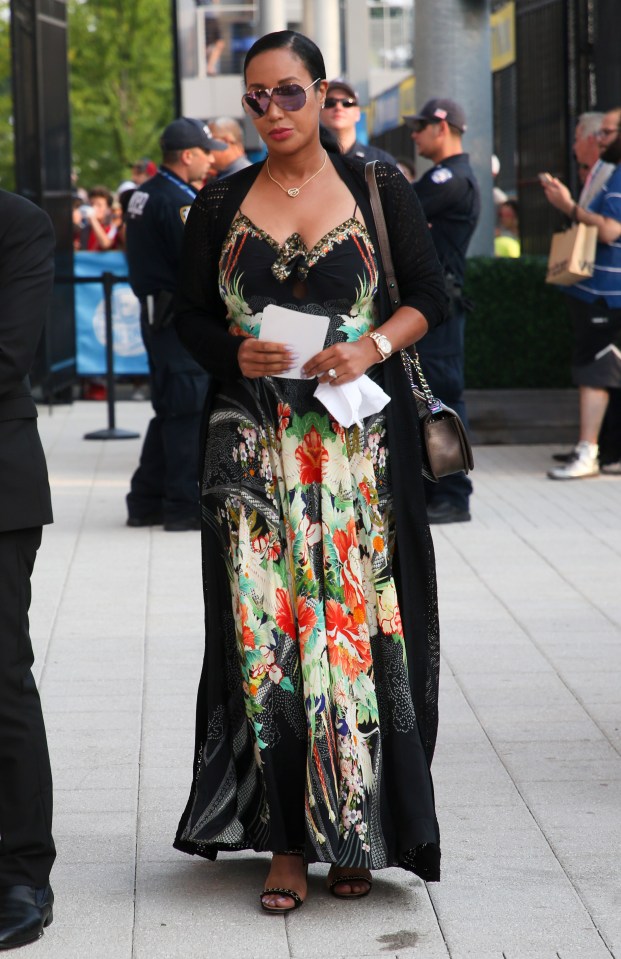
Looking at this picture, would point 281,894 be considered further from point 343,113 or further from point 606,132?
point 606,132

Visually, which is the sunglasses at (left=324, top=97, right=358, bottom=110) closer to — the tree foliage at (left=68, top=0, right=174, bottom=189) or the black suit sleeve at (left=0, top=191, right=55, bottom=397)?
the black suit sleeve at (left=0, top=191, right=55, bottom=397)

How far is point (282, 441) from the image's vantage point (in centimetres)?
381

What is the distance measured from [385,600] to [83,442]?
31.0 feet

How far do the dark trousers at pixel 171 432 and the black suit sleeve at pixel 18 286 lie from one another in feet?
17.0

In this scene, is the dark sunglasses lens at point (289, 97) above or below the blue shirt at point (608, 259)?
above

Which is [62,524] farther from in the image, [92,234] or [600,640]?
[92,234]

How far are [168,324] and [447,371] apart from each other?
156cm

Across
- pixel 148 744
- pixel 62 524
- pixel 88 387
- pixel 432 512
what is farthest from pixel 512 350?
pixel 148 744

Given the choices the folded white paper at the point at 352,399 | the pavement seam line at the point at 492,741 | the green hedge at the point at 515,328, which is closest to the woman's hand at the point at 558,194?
the green hedge at the point at 515,328

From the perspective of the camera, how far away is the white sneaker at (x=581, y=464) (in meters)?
10.6

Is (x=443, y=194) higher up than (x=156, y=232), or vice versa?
(x=443, y=194)

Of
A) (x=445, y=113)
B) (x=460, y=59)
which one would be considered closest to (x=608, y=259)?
(x=445, y=113)

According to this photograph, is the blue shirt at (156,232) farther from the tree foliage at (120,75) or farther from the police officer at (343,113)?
the tree foliage at (120,75)

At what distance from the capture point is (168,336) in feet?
29.0
